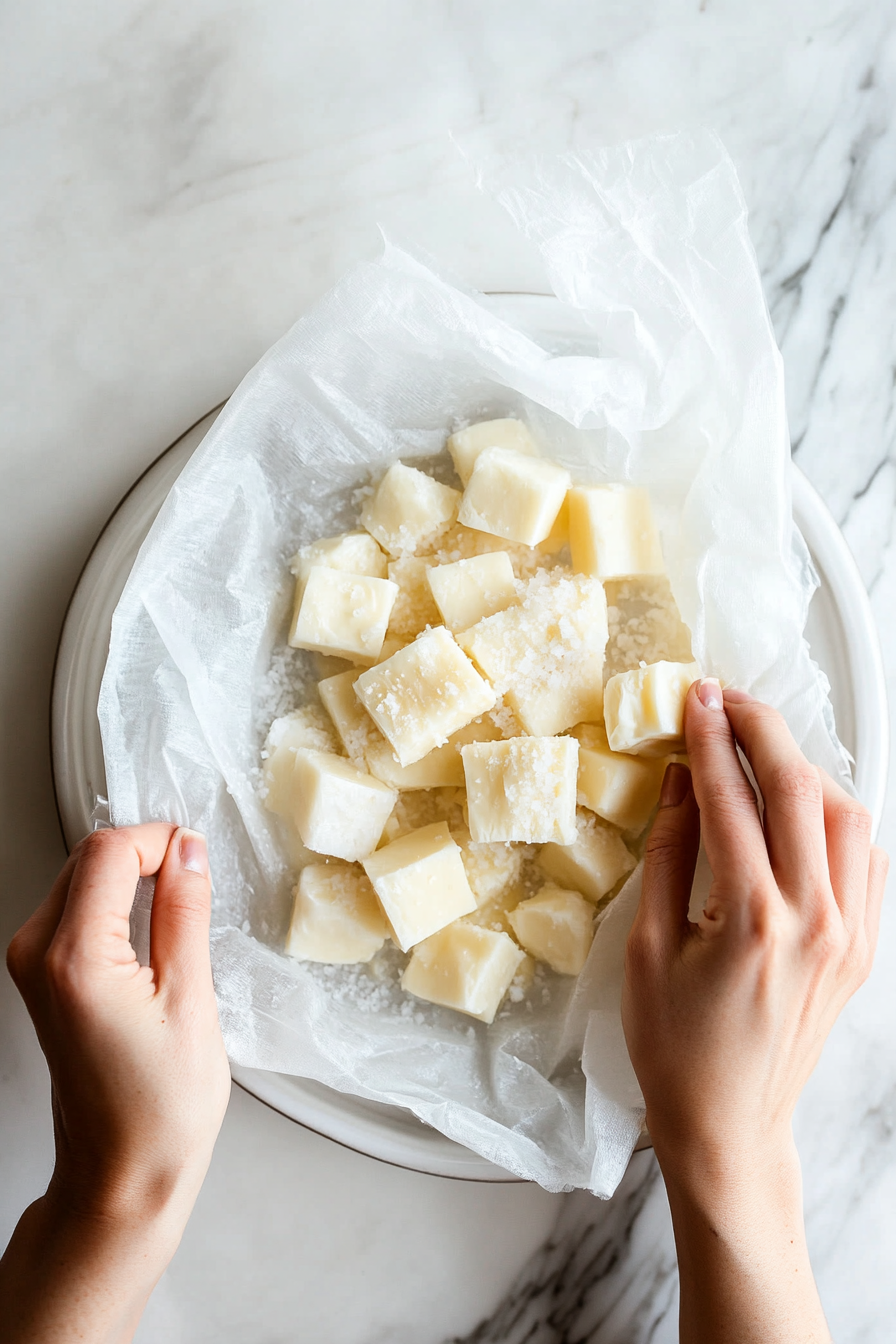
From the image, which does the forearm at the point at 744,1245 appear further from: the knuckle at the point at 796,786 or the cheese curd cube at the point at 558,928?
the knuckle at the point at 796,786

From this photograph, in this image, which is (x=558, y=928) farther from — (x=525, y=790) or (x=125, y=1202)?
(x=125, y=1202)

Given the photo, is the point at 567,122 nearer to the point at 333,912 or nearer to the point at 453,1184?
the point at 333,912

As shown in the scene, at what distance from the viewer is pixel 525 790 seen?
0.81m

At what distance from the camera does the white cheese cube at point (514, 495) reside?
0.84m

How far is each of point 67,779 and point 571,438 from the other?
59 cm

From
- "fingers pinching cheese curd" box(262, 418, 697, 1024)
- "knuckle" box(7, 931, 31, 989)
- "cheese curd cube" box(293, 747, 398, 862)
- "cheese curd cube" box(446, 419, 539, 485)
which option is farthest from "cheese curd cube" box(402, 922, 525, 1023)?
"cheese curd cube" box(446, 419, 539, 485)

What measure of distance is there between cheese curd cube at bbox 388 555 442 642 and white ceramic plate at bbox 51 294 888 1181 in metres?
0.23

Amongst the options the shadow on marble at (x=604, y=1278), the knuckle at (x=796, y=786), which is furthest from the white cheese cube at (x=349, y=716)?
the shadow on marble at (x=604, y=1278)

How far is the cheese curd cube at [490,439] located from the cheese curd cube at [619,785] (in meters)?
0.30

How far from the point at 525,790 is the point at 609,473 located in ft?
1.07

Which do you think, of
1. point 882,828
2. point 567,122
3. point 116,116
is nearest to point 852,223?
point 567,122

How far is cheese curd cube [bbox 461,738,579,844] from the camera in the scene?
809 millimetres

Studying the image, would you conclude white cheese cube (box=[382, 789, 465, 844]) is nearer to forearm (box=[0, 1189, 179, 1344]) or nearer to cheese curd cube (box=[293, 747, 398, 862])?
cheese curd cube (box=[293, 747, 398, 862])

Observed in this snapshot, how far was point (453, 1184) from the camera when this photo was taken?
0.95m
